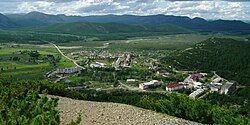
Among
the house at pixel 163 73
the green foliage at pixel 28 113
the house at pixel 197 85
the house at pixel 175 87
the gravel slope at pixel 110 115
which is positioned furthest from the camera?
the house at pixel 163 73

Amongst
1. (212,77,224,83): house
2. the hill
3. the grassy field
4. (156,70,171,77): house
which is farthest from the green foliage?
the hill

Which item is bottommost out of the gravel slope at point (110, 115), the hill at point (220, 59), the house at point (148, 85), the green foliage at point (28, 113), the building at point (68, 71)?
the hill at point (220, 59)

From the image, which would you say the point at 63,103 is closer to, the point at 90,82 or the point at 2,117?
the point at 2,117

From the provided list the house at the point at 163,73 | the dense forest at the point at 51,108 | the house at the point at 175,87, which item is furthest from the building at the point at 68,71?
the dense forest at the point at 51,108

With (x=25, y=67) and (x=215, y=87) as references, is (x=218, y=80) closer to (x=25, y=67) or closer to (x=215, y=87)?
(x=215, y=87)

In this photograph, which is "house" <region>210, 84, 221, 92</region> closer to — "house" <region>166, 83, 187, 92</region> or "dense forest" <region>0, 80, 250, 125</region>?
"house" <region>166, 83, 187, 92</region>

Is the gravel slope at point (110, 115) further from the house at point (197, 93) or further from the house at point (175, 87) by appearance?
the house at point (175, 87)

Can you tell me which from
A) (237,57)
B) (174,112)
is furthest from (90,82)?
(174,112)
